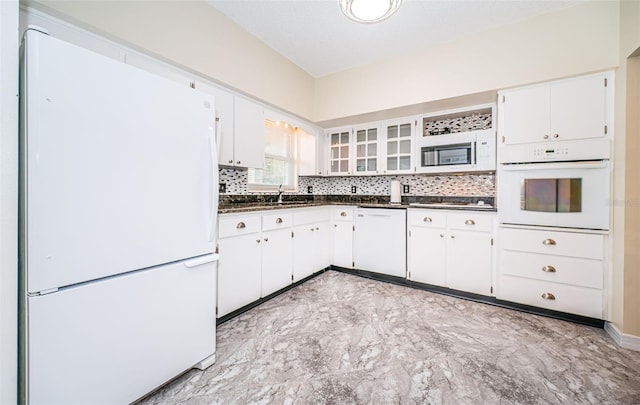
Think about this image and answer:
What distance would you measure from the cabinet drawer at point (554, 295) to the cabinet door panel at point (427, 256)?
55 cm

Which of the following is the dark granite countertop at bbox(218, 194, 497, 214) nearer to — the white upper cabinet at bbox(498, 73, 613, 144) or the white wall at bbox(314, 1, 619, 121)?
the white upper cabinet at bbox(498, 73, 613, 144)

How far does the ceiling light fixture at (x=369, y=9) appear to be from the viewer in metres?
1.69

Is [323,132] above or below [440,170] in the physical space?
→ above

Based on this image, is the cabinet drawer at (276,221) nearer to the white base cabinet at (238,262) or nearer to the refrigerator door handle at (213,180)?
the white base cabinet at (238,262)

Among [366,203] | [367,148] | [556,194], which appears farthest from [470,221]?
[367,148]

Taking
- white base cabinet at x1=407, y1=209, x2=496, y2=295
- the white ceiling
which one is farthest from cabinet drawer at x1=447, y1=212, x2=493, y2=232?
the white ceiling

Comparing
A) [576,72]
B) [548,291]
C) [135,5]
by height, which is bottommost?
[548,291]

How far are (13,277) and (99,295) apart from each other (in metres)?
0.27

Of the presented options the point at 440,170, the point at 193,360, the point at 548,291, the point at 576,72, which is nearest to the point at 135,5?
the point at 193,360

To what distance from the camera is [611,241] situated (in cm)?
Result: 201

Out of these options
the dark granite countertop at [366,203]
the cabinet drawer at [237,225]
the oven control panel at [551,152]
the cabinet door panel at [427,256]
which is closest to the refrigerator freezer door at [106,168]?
the cabinet drawer at [237,225]

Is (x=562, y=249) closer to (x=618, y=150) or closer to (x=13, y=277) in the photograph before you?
(x=618, y=150)

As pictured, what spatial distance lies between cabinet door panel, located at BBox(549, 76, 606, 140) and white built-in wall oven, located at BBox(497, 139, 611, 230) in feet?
0.30

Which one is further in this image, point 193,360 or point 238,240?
point 238,240
